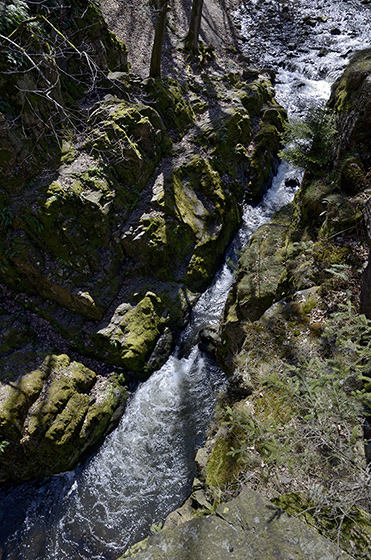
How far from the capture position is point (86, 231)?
802 cm

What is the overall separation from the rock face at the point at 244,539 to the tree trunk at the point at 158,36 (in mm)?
12181

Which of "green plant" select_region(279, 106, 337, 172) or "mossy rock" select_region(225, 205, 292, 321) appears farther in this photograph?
"mossy rock" select_region(225, 205, 292, 321)

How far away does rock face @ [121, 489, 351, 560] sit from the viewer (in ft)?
6.45

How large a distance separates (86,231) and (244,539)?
7.44 m

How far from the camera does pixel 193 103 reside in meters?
12.4

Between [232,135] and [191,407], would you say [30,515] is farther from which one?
[232,135]

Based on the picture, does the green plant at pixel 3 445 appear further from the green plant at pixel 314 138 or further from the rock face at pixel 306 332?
the green plant at pixel 314 138

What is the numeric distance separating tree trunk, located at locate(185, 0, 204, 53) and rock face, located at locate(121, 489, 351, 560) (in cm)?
1733

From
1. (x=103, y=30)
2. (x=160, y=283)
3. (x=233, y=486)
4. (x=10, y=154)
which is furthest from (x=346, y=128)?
(x=103, y=30)

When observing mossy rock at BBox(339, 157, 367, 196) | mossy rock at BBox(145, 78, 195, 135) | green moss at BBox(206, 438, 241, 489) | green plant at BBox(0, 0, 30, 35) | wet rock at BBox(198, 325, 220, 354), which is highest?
green plant at BBox(0, 0, 30, 35)

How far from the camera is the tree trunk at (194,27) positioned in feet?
42.1

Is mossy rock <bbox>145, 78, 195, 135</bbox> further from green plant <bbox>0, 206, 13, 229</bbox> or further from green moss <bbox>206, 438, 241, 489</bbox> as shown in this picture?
green moss <bbox>206, 438, 241, 489</bbox>

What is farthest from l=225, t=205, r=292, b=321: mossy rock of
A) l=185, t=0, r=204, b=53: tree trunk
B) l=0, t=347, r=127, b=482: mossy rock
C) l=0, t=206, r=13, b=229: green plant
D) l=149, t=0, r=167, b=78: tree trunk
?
l=185, t=0, r=204, b=53: tree trunk

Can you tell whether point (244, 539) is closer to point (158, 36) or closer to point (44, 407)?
point (44, 407)
